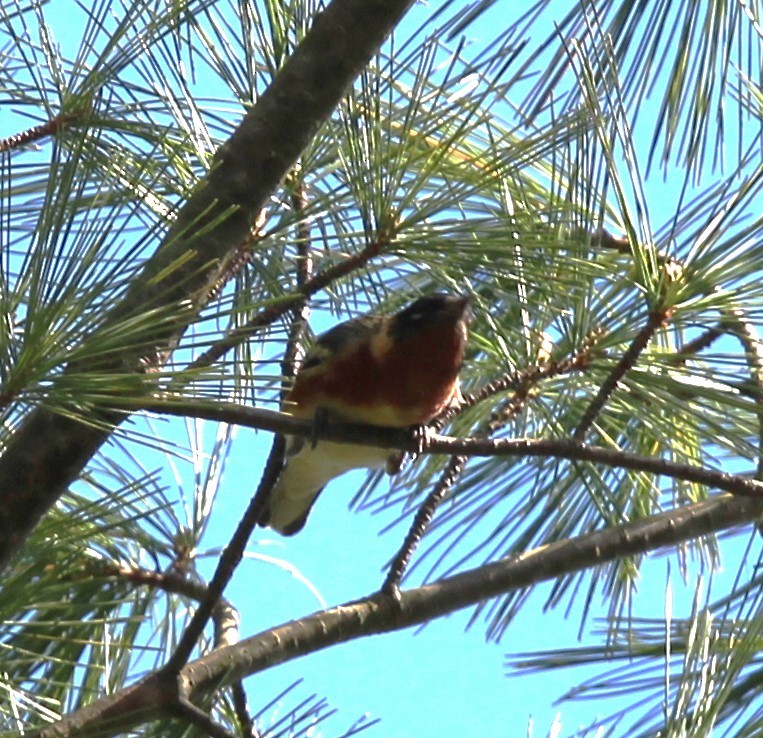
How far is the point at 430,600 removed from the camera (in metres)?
1.79

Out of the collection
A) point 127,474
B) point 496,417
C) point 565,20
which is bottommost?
point 127,474

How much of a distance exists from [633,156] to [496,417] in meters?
0.42

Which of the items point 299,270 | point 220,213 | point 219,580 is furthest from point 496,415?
point 220,213

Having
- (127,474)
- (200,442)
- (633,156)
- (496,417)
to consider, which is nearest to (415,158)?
(633,156)

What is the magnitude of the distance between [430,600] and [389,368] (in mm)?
377

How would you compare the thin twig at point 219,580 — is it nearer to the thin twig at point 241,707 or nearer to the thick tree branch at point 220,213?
the thin twig at point 241,707

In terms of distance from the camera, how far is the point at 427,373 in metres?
1.94

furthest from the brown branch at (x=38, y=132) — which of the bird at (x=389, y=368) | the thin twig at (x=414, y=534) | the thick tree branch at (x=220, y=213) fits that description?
the thin twig at (x=414, y=534)

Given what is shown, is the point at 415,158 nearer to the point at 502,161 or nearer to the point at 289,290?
the point at 502,161

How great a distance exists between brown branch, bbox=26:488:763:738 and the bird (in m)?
0.25

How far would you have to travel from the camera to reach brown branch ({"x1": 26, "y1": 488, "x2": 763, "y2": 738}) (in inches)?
62.6

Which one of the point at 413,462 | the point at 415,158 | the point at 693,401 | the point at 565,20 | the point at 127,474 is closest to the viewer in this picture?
the point at 415,158

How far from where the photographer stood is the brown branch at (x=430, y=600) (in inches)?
62.6

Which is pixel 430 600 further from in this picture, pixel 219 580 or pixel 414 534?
pixel 219 580
